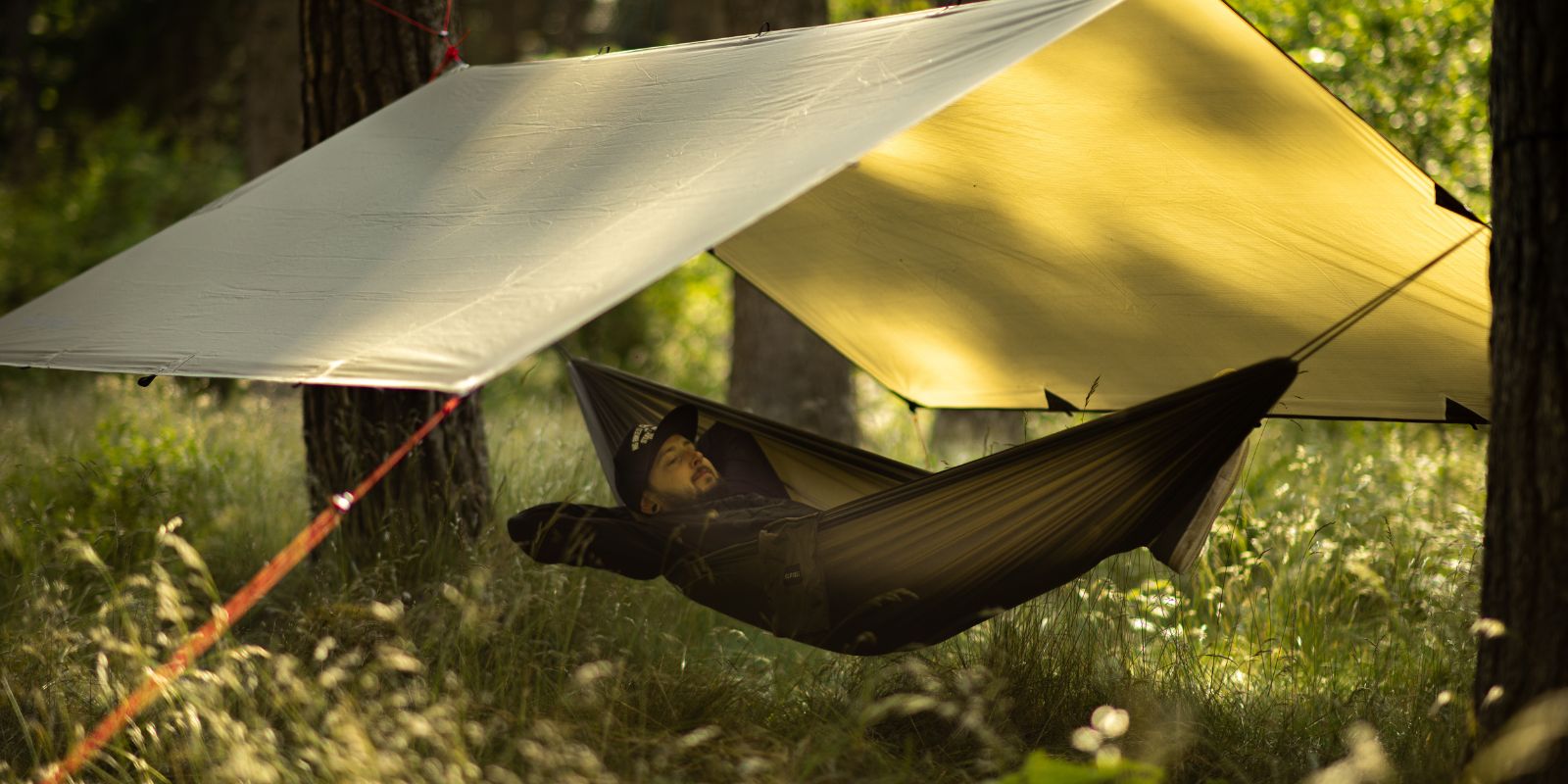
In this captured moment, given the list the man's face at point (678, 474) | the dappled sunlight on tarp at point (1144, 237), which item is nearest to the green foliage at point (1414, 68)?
the dappled sunlight on tarp at point (1144, 237)

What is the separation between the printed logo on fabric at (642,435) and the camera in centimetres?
298

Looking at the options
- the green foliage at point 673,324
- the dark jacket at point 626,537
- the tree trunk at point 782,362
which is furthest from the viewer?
the green foliage at point 673,324

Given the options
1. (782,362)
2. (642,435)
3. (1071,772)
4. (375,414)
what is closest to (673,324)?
(782,362)

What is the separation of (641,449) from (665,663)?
618mm

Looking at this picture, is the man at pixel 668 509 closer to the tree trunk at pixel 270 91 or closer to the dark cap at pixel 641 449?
→ the dark cap at pixel 641 449

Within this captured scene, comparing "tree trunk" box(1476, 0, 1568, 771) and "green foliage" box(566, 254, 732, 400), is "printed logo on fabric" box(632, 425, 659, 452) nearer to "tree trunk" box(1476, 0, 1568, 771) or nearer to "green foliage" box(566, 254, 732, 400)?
"tree trunk" box(1476, 0, 1568, 771)

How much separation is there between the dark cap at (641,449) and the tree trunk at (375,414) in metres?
0.42

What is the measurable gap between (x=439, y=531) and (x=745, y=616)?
84 centimetres

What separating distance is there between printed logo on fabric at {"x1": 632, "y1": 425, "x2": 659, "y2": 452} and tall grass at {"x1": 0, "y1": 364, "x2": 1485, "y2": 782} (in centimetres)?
33

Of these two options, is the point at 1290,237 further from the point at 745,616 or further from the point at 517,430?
the point at 517,430

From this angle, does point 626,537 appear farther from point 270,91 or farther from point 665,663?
point 270,91

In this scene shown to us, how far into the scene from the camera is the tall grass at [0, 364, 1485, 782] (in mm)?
1923

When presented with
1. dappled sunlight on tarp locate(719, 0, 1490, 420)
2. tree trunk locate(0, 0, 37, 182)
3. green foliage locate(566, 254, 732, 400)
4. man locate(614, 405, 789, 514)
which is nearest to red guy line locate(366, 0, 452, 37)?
dappled sunlight on tarp locate(719, 0, 1490, 420)

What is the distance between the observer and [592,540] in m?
2.45
